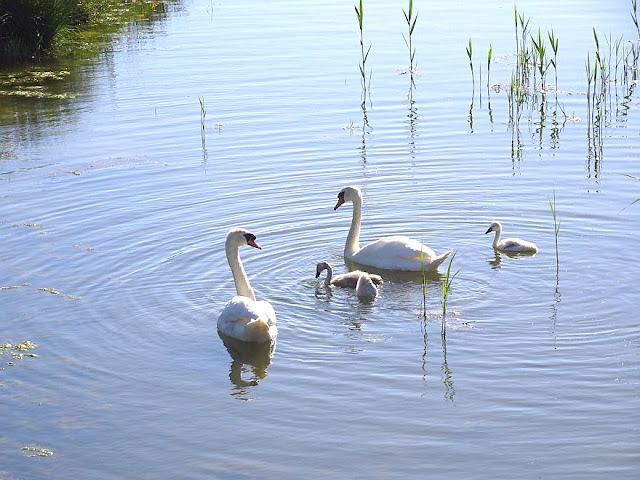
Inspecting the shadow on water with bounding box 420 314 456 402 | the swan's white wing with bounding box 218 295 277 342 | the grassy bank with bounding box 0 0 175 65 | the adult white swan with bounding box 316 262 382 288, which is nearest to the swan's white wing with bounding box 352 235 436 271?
the adult white swan with bounding box 316 262 382 288

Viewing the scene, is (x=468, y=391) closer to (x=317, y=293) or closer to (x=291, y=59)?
(x=317, y=293)

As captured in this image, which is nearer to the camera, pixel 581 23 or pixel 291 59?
pixel 291 59

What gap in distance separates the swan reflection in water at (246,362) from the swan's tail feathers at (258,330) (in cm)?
9

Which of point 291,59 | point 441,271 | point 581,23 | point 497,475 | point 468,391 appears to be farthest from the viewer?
point 581,23

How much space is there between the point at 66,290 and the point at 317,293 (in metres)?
2.34

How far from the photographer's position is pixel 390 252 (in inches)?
409

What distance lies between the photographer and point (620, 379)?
7.54 meters

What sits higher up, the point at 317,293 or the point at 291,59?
the point at 291,59

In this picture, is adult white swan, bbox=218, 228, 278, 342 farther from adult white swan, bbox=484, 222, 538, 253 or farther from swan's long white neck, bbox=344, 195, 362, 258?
adult white swan, bbox=484, 222, 538, 253

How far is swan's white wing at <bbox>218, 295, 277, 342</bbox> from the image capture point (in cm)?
846

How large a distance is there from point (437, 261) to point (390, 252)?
491 mm

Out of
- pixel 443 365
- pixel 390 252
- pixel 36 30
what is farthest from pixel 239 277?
pixel 36 30

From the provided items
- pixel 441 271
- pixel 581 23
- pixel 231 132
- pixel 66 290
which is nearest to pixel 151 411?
pixel 66 290

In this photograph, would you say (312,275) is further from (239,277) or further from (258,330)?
(258,330)
